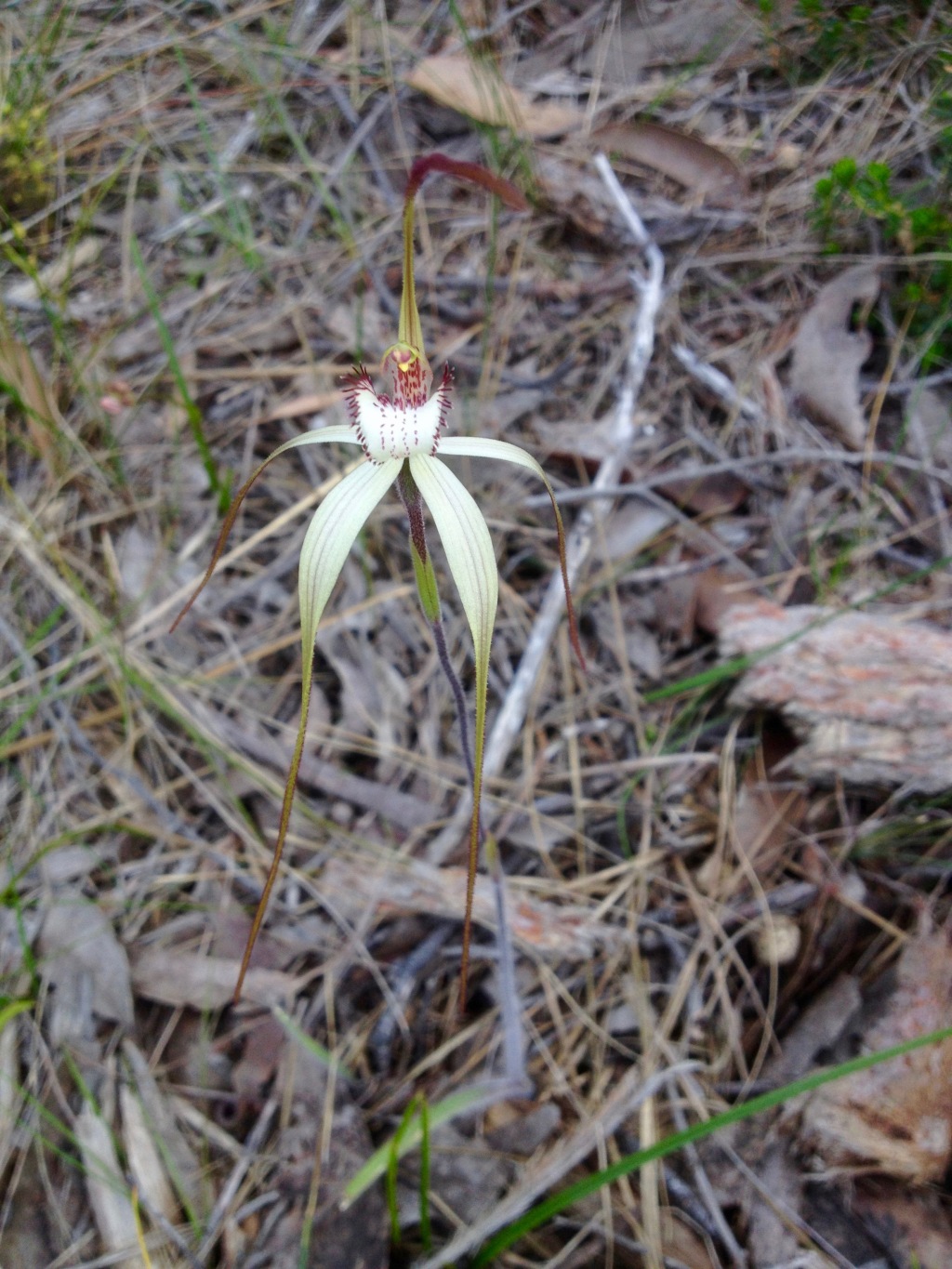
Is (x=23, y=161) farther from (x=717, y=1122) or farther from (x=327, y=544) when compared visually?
(x=717, y=1122)

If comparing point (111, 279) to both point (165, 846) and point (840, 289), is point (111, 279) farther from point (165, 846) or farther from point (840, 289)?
point (840, 289)

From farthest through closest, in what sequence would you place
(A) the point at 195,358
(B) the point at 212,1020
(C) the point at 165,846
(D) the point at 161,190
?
1. (D) the point at 161,190
2. (A) the point at 195,358
3. (C) the point at 165,846
4. (B) the point at 212,1020

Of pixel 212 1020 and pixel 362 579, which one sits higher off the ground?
pixel 362 579

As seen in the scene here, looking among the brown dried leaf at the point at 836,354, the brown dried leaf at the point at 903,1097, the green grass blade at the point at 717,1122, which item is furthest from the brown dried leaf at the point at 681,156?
the green grass blade at the point at 717,1122

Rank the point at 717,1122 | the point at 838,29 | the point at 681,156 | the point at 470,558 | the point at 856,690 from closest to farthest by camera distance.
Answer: the point at 470,558
the point at 717,1122
the point at 856,690
the point at 838,29
the point at 681,156

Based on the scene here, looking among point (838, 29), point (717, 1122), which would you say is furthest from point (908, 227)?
point (717, 1122)

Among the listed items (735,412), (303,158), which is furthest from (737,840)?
(303,158)
